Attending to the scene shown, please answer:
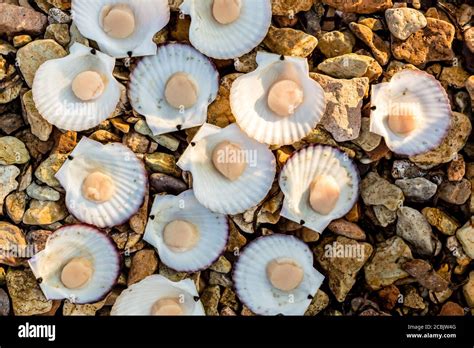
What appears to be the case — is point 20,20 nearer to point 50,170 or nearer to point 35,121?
point 35,121

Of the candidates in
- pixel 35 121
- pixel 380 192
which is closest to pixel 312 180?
pixel 380 192

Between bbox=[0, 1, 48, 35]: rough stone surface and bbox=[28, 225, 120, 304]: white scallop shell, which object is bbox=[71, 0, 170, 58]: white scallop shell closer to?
bbox=[0, 1, 48, 35]: rough stone surface

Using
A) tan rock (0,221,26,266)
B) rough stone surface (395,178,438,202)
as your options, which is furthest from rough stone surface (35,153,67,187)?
rough stone surface (395,178,438,202)

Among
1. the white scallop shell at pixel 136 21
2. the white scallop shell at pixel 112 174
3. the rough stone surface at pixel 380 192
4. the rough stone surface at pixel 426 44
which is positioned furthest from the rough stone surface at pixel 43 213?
the rough stone surface at pixel 426 44

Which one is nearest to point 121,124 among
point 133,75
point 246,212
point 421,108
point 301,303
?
point 133,75

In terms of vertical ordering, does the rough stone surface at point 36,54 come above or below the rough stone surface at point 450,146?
above

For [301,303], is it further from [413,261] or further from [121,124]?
[121,124]

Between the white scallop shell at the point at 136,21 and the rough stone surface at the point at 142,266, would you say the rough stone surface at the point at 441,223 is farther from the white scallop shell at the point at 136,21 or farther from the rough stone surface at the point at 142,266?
the white scallop shell at the point at 136,21
